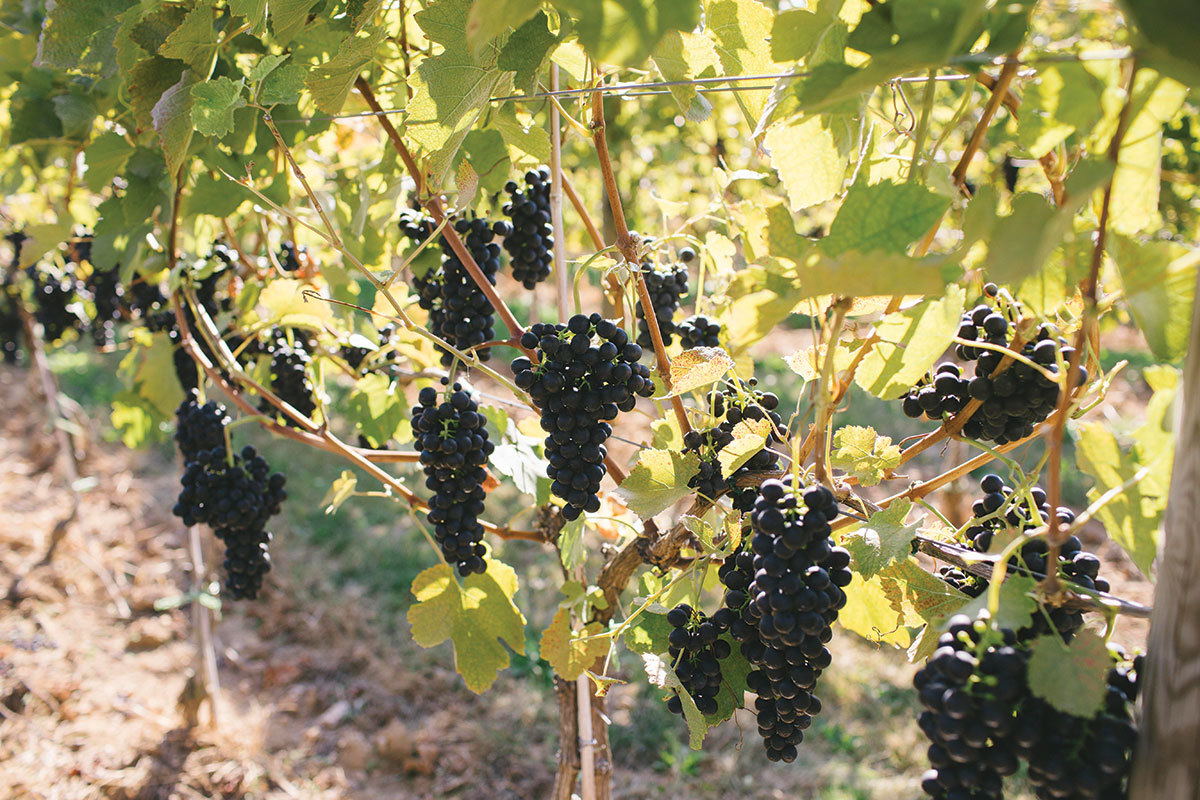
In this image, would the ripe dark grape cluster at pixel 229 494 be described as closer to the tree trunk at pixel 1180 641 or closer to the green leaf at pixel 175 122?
the green leaf at pixel 175 122

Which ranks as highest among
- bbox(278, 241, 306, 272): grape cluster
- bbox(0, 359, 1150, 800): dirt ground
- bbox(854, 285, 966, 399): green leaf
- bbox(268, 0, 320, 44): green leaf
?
bbox(278, 241, 306, 272): grape cluster

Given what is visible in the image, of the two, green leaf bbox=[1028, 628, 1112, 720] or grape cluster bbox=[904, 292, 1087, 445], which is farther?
grape cluster bbox=[904, 292, 1087, 445]

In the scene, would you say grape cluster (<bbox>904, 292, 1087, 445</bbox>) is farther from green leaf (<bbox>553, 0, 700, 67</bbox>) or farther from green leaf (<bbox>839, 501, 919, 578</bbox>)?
green leaf (<bbox>553, 0, 700, 67</bbox>)

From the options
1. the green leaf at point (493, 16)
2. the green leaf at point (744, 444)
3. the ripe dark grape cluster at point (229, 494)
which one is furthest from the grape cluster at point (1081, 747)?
the ripe dark grape cluster at point (229, 494)

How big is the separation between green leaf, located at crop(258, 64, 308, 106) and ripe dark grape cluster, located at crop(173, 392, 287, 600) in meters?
0.91

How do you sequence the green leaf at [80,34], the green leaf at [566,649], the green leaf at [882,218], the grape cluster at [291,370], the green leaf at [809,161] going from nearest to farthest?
1. the green leaf at [882,218]
2. the green leaf at [809,161]
3. the green leaf at [566,649]
4. the green leaf at [80,34]
5. the grape cluster at [291,370]

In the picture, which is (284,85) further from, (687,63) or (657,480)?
(657,480)

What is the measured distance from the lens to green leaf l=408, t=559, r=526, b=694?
139 centimetres

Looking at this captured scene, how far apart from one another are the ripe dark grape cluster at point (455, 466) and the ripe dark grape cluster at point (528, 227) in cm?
34

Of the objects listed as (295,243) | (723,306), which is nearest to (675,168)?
(295,243)

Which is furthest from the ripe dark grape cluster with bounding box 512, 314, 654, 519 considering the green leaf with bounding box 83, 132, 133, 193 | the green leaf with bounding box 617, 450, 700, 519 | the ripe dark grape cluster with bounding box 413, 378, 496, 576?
the green leaf with bounding box 83, 132, 133, 193

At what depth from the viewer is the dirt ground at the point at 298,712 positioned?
104 inches

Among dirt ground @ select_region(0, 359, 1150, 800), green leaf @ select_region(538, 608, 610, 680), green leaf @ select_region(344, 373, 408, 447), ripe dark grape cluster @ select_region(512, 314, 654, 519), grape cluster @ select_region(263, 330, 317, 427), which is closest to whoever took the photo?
ripe dark grape cluster @ select_region(512, 314, 654, 519)

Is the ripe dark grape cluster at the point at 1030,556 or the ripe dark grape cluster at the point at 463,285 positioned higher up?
the ripe dark grape cluster at the point at 463,285
